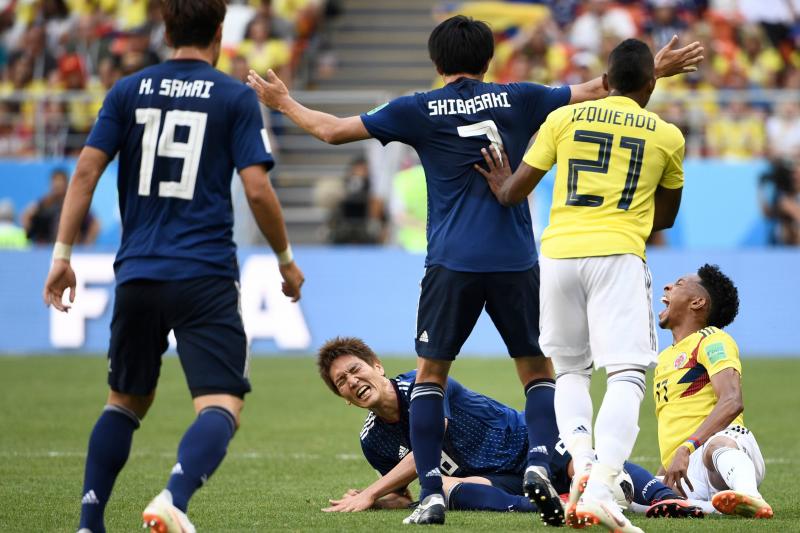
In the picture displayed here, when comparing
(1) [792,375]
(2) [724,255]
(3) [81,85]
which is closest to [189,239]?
(1) [792,375]

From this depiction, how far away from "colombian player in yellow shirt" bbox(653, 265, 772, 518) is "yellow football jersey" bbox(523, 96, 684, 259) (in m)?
1.07

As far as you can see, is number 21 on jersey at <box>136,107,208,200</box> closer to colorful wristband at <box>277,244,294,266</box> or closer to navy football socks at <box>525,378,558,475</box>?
colorful wristband at <box>277,244,294,266</box>

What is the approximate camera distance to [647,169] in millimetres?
5676

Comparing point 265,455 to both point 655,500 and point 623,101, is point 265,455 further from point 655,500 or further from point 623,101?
point 623,101

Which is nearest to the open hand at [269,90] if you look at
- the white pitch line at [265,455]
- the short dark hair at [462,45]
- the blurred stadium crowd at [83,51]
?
the short dark hair at [462,45]

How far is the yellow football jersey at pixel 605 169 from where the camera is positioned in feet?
18.5

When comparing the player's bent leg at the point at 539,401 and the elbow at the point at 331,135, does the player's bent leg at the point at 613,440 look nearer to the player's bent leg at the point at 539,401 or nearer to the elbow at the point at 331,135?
the player's bent leg at the point at 539,401

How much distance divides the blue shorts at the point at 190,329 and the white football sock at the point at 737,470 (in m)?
2.38

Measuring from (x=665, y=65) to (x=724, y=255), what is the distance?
10.4 meters

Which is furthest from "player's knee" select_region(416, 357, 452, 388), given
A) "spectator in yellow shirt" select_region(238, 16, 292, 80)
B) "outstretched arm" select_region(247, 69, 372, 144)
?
"spectator in yellow shirt" select_region(238, 16, 292, 80)

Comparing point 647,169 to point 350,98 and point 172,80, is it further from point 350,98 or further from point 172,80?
point 350,98

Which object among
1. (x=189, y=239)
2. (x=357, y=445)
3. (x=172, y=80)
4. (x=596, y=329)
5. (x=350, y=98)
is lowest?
(x=357, y=445)

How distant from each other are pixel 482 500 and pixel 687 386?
119 cm

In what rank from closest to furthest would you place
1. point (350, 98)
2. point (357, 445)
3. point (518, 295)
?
1. point (518, 295)
2. point (357, 445)
3. point (350, 98)
